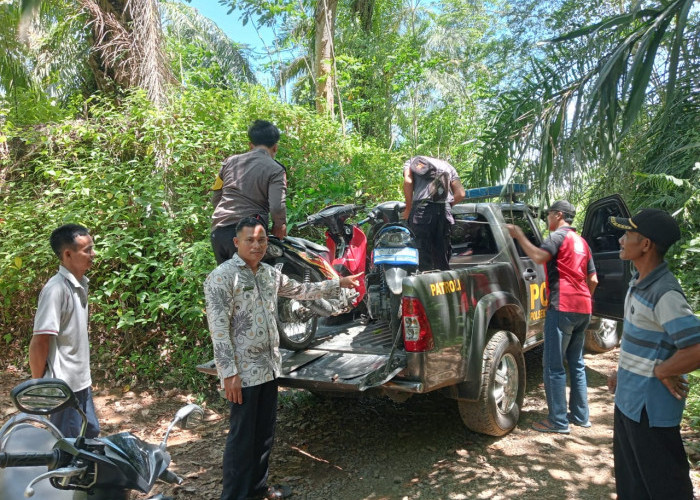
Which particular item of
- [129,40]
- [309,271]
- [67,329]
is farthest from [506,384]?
[129,40]

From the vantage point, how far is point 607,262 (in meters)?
5.50

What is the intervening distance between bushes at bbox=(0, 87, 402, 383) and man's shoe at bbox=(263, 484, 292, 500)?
86.5 inches

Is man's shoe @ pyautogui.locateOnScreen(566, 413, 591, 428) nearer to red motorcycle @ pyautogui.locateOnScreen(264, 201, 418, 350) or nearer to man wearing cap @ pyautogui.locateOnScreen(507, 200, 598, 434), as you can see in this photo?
man wearing cap @ pyautogui.locateOnScreen(507, 200, 598, 434)

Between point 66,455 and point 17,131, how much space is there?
623cm

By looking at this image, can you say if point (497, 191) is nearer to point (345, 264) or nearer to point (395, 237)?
point (395, 237)

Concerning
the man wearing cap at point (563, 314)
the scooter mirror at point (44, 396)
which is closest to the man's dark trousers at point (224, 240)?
the man wearing cap at point (563, 314)

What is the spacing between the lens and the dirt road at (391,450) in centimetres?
379

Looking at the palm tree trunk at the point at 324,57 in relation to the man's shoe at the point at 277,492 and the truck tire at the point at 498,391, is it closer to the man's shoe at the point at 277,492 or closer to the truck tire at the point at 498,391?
the truck tire at the point at 498,391

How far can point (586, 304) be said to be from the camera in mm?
4562

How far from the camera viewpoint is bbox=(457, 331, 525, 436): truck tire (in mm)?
4145

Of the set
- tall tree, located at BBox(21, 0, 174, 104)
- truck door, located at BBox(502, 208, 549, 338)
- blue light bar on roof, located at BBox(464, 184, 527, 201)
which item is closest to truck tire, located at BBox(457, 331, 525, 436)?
truck door, located at BBox(502, 208, 549, 338)

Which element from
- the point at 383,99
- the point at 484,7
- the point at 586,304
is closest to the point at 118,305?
the point at 586,304

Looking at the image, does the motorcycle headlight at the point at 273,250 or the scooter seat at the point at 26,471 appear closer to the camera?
the scooter seat at the point at 26,471

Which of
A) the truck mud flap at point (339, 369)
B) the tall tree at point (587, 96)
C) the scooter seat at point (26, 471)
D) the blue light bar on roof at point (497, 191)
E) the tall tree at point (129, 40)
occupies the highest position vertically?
the tall tree at point (129, 40)
